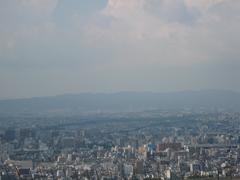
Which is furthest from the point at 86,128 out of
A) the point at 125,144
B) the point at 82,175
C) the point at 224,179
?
the point at 224,179

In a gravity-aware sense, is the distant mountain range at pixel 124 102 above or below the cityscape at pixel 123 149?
above

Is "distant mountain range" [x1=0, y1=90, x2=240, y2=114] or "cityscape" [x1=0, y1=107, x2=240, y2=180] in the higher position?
"distant mountain range" [x1=0, y1=90, x2=240, y2=114]

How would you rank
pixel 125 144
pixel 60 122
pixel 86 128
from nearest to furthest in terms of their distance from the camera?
pixel 125 144
pixel 86 128
pixel 60 122

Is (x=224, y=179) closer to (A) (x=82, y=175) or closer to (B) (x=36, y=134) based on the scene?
(A) (x=82, y=175)

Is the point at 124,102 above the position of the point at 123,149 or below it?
above

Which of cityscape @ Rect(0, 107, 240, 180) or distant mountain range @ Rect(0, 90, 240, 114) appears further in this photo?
distant mountain range @ Rect(0, 90, 240, 114)

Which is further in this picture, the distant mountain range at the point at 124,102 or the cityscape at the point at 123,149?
the distant mountain range at the point at 124,102

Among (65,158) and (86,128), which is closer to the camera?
(65,158)

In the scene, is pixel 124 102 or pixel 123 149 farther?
pixel 124 102
